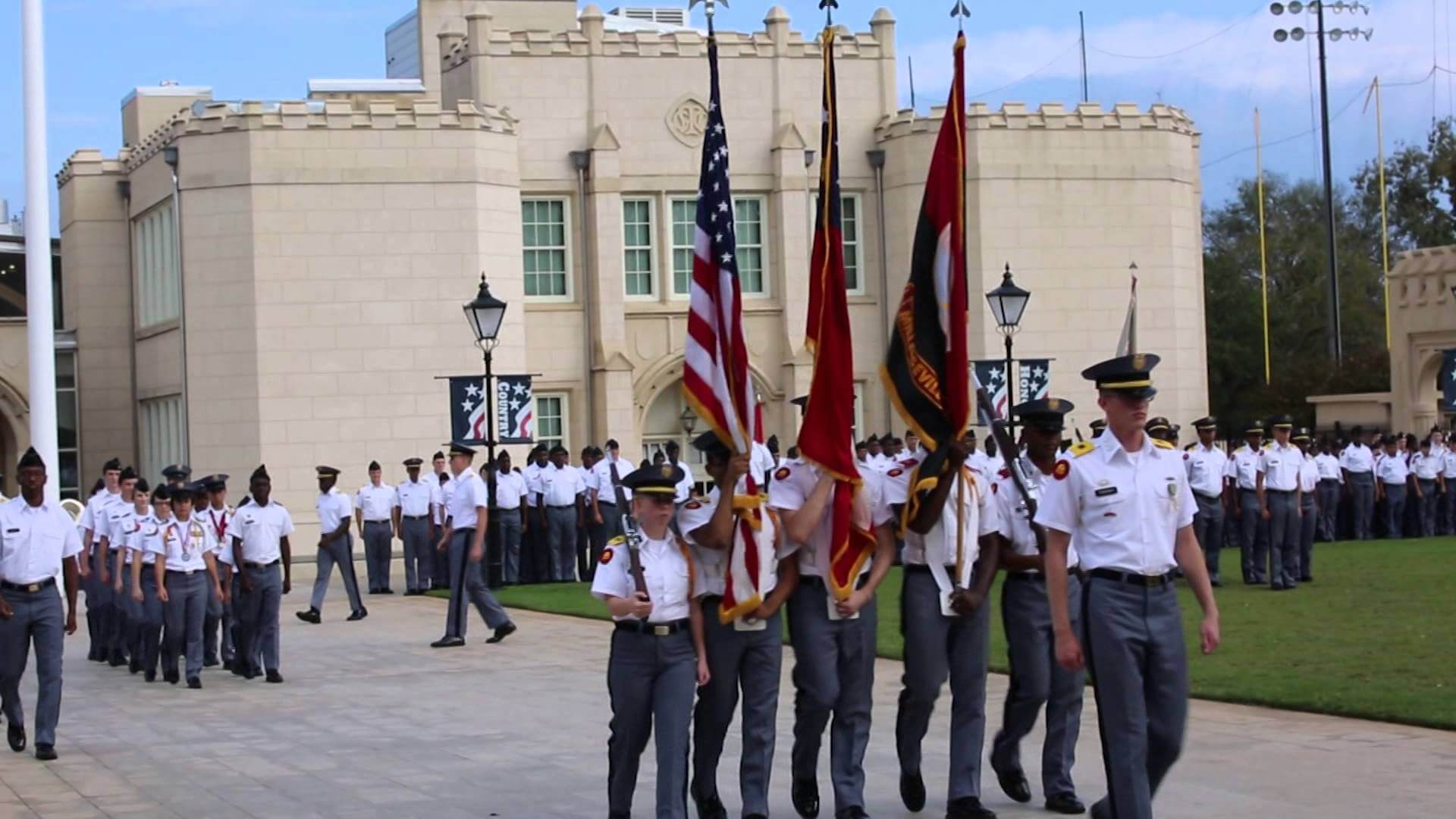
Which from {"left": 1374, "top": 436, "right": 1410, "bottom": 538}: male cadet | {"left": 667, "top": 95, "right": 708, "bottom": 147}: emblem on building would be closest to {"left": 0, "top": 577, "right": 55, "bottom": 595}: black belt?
{"left": 1374, "top": 436, "right": 1410, "bottom": 538}: male cadet

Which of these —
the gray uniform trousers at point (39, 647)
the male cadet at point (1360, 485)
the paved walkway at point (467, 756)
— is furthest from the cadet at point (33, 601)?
the male cadet at point (1360, 485)

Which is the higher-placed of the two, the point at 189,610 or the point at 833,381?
the point at 833,381

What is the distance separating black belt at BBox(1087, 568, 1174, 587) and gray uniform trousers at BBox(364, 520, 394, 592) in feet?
68.8

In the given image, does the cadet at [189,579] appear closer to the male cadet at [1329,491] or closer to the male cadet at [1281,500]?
the male cadet at [1281,500]

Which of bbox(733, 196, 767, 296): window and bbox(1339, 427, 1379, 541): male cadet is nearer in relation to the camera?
bbox(1339, 427, 1379, 541): male cadet

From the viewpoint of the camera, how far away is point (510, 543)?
3030 cm

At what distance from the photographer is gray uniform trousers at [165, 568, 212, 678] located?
1806 cm

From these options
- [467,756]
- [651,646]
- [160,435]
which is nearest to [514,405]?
[160,435]

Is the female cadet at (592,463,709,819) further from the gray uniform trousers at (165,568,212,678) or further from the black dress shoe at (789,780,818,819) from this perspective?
the gray uniform trousers at (165,568,212,678)

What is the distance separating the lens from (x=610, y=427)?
3938 centimetres

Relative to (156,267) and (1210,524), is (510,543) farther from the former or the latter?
(156,267)

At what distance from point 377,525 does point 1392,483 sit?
15.9 m

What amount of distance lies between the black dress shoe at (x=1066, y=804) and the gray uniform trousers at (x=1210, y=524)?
43.8 ft

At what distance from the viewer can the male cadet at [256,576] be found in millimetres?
18609
